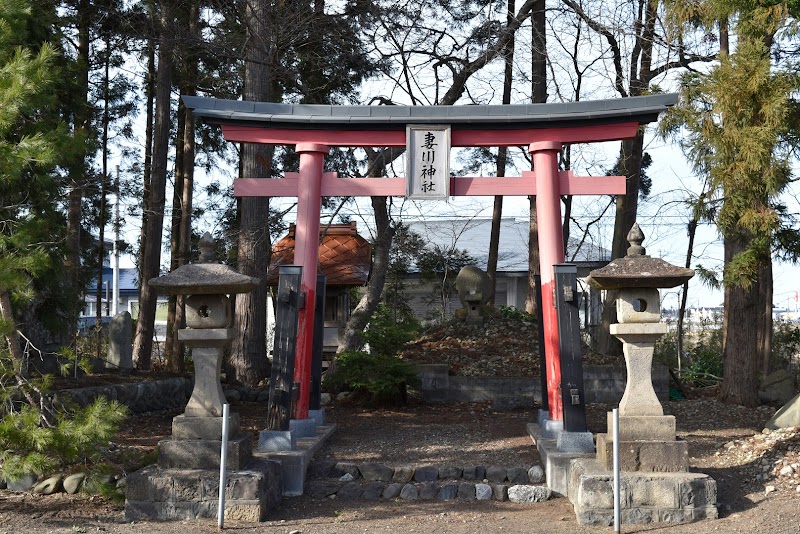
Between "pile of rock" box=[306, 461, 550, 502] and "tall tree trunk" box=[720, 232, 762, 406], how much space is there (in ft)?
16.2

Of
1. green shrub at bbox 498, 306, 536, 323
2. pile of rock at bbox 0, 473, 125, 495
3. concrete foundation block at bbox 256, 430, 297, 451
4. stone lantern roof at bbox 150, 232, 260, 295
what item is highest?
stone lantern roof at bbox 150, 232, 260, 295

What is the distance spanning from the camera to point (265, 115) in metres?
8.84

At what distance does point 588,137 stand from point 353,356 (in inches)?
205

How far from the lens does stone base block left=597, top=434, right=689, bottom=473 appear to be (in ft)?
22.2

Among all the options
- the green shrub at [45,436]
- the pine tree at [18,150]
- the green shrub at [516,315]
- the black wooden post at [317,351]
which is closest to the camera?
the green shrub at [45,436]

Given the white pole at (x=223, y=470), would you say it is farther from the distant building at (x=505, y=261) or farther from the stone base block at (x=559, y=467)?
the distant building at (x=505, y=261)

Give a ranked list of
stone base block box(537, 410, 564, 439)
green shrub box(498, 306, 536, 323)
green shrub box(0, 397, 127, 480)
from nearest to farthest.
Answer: green shrub box(0, 397, 127, 480) → stone base block box(537, 410, 564, 439) → green shrub box(498, 306, 536, 323)

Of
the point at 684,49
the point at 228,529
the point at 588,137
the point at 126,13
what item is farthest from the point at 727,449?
the point at 126,13

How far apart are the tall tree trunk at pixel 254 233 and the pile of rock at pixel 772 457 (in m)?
7.76

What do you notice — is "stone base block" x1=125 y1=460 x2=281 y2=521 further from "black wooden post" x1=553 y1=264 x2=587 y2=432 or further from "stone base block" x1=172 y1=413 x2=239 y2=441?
"black wooden post" x1=553 y1=264 x2=587 y2=432

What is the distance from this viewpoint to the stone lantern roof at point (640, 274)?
6953mm

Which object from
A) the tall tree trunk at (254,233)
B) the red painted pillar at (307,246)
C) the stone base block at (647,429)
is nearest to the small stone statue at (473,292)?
the tall tree trunk at (254,233)

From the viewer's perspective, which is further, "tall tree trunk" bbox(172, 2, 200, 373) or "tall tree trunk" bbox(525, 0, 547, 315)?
"tall tree trunk" bbox(172, 2, 200, 373)

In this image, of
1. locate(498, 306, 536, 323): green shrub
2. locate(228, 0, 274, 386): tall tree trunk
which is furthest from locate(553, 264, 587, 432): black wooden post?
locate(498, 306, 536, 323): green shrub
